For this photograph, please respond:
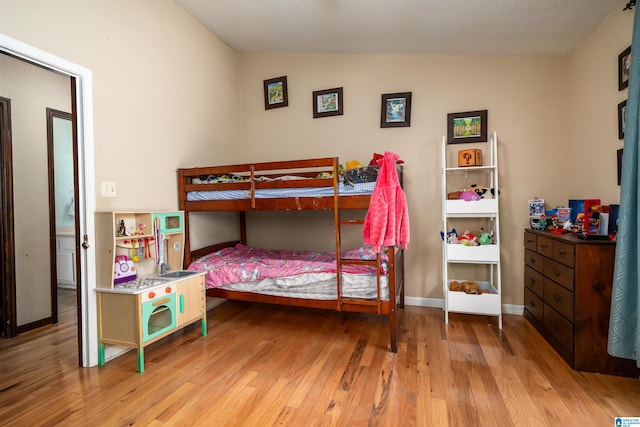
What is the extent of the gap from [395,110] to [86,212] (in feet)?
9.52

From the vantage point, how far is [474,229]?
309 centimetres

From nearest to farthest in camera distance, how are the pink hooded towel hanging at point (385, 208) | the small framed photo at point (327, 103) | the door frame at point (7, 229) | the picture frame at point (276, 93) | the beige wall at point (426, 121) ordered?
the pink hooded towel hanging at point (385, 208), the door frame at point (7, 229), the beige wall at point (426, 121), the small framed photo at point (327, 103), the picture frame at point (276, 93)

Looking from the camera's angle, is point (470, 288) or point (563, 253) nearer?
point (563, 253)

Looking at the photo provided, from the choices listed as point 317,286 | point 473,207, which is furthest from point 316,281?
point 473,207

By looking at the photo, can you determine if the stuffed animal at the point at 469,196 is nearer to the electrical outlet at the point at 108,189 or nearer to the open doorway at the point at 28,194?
the electrical outlet at the point at 108,189

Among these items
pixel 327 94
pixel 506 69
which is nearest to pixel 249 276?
pixel 327 94

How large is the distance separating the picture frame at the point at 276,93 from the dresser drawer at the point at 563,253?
9.87ft

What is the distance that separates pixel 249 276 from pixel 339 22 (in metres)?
2.41

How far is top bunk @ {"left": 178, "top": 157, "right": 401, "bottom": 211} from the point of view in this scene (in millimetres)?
2436

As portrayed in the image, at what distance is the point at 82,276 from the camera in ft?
6.92

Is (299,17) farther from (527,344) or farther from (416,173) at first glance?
(527,344)

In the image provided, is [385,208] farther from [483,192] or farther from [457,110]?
[457,110]

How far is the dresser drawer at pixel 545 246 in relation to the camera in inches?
90.7

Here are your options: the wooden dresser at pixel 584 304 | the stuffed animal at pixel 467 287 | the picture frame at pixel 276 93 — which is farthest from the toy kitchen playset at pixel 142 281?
the wooden dresser at pixel 584 304
